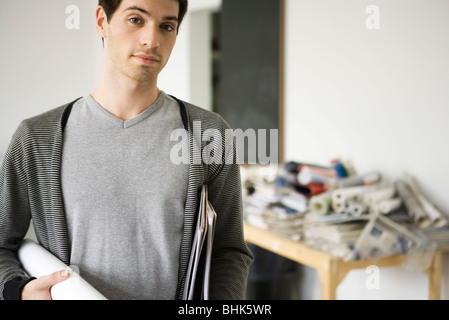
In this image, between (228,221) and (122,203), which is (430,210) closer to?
(228,221)

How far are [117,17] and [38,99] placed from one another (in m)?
0.39

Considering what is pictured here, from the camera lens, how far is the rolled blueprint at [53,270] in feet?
2.09

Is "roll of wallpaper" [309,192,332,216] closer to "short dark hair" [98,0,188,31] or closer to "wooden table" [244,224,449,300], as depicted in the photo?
"wooden table" [244,224,449,300]

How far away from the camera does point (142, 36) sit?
0.77 meters

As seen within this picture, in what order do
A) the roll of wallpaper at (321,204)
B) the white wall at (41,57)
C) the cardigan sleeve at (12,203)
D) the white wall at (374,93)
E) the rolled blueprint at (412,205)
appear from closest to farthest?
the cardigan sleeve at (12,203) → the white wall at (41,57) → the white wall at (374,93) → the rolled blueprint at (412,205) → the roll of wallpaper at (321,204)

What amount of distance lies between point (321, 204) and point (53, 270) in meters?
1.20

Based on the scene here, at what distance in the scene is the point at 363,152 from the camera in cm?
198

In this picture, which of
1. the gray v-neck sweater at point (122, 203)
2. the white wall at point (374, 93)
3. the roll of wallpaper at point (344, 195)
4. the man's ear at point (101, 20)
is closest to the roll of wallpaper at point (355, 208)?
the roll of wallpaper at point (344, 195)

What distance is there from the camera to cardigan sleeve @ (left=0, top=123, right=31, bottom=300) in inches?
30.0

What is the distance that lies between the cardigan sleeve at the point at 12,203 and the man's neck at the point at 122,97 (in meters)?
0.14

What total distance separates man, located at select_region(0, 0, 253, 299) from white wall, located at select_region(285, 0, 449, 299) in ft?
3.23

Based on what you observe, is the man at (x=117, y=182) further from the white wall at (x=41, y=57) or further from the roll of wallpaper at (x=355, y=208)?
the roll of wallpaper at (x=355, y=208)

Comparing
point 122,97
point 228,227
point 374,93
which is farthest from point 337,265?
point 122,97
